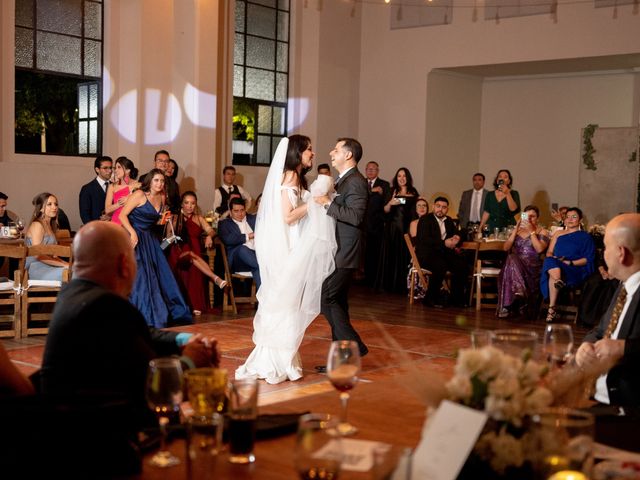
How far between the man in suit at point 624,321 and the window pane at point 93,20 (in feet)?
30.3

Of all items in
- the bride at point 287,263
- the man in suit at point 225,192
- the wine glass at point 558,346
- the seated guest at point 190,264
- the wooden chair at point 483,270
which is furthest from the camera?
the man in suit at point 225,192

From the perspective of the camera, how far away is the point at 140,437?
203 centimetres

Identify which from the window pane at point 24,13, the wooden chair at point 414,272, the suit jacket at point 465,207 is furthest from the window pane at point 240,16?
the wooden chair at point 414,272

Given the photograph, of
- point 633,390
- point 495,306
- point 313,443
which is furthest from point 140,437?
point 495,306

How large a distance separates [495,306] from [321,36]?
17.7 ft

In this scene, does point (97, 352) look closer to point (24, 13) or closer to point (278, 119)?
point (24, 13)

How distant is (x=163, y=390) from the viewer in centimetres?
177

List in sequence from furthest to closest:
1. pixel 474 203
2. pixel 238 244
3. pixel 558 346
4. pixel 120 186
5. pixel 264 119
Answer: pixel 264 119
pixel 474 203
pixel 238 244
pixel 120 186
pixel 558 346

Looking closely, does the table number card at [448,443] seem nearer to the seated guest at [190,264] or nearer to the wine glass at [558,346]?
the wine glass at [558,346]

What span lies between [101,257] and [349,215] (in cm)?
370

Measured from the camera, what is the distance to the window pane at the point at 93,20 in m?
11.0

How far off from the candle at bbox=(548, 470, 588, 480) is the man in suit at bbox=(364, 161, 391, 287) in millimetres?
10160

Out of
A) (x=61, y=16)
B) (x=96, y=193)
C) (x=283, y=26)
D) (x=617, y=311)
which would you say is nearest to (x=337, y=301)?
(x=617, y=311)

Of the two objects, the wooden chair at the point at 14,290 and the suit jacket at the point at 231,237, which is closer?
the wooden chair at the point at 14,290
